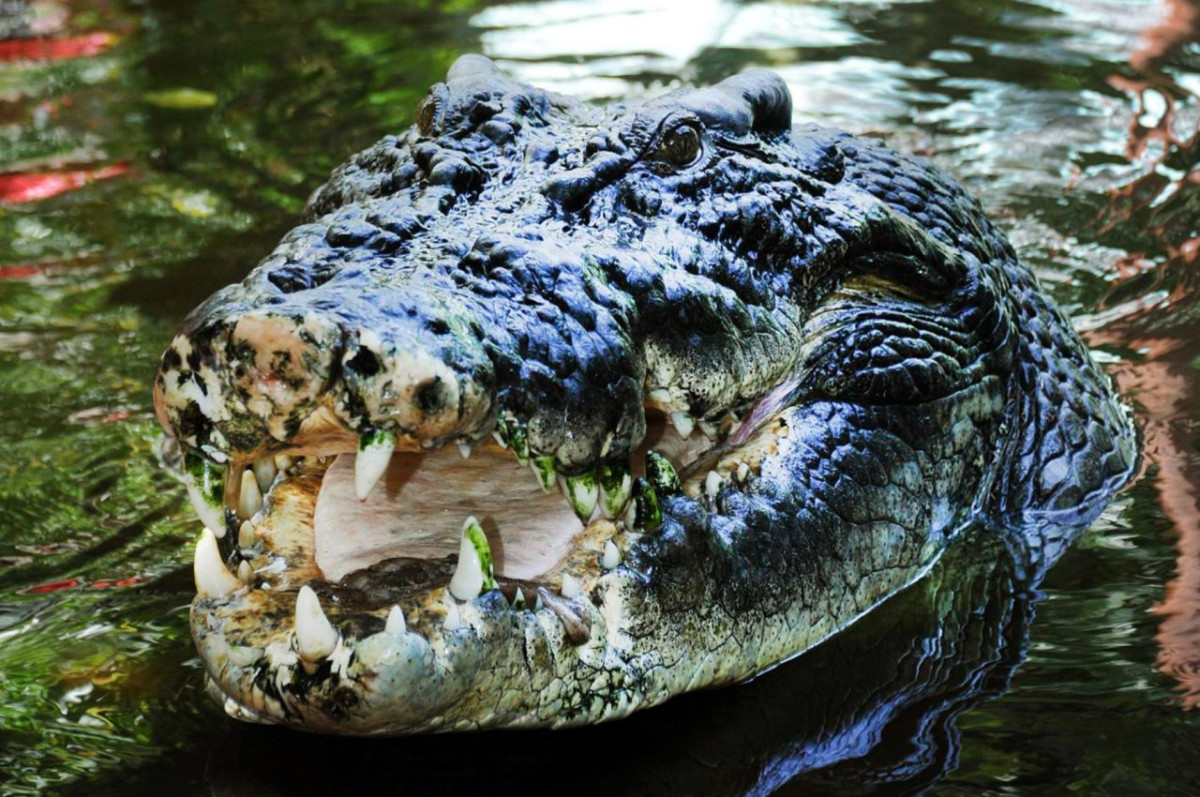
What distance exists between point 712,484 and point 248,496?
929 mm

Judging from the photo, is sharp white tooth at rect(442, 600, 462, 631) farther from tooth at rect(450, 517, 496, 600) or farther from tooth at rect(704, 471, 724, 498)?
tooth at rect(704, 471, 724, 498)

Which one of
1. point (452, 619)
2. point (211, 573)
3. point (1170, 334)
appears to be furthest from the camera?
point (1170, 334)

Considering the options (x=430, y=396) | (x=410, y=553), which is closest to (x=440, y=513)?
(x=410, y=553)

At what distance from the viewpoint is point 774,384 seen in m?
3.17

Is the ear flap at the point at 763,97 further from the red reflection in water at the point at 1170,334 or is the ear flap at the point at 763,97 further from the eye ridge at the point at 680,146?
the red reflection in water at the point at 1170,334

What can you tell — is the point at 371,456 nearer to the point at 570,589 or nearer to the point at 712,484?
the point at 570,589

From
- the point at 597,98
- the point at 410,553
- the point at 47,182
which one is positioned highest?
the point at 410,553

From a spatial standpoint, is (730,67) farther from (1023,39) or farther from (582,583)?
(582,583)

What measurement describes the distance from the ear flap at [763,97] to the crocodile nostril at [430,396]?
1.34 m

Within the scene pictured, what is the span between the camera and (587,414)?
259 cm

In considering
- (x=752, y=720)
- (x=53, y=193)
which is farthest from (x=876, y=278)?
(x=53, y=193)

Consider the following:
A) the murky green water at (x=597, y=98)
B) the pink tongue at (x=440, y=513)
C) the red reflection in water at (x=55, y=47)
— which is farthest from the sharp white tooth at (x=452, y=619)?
the red reflection in water at (x=55, y=47)

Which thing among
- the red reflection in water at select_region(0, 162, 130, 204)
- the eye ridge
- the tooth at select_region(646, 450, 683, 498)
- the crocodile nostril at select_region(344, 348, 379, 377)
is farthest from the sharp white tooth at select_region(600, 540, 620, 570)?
the red reflection in water at select_region(0, 162, 130, 204)

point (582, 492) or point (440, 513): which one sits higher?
point (582, 492)
